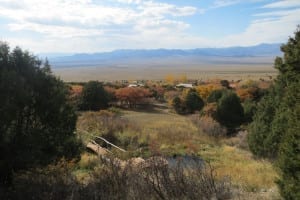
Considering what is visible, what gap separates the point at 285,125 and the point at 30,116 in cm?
674

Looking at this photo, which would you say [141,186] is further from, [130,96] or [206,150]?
[130,96]

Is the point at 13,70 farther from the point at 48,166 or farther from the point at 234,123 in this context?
the point at 234,123

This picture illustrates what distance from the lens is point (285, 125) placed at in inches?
437

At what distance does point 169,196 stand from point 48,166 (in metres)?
4.36

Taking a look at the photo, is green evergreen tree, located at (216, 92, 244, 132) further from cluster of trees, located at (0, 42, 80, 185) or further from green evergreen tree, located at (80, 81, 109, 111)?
cluster of trees, located at (0, 42, 80, 185)

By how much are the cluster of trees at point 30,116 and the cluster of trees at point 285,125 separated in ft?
18.6

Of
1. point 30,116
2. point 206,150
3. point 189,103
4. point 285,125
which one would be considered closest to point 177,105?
point 189,103

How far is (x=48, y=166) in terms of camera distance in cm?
1075

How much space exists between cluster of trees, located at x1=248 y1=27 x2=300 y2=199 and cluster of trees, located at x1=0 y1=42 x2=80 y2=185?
5665 mm

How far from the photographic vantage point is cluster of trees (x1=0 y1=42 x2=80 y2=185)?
990 cm

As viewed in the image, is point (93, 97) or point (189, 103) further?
point (189, 103)

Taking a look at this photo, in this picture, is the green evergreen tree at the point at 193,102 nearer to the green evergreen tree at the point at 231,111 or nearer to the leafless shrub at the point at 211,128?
the leafless shrub at the point at 211,128

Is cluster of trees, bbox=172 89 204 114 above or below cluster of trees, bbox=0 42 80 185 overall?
below

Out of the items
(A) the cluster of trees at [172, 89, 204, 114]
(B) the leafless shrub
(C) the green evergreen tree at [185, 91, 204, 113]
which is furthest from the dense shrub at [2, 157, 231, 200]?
(A) the cluster of trees at [172, 89, 204, 114]
